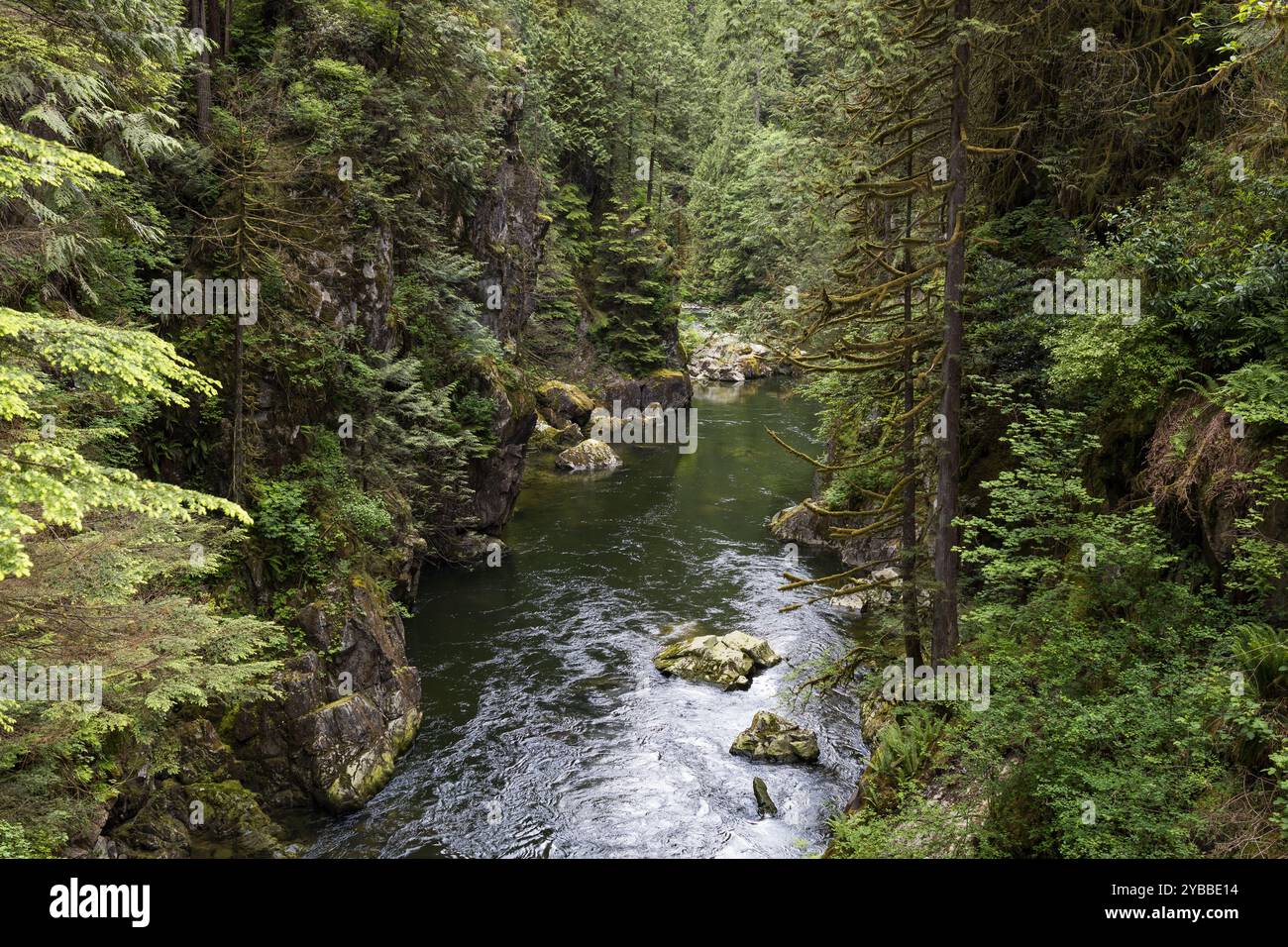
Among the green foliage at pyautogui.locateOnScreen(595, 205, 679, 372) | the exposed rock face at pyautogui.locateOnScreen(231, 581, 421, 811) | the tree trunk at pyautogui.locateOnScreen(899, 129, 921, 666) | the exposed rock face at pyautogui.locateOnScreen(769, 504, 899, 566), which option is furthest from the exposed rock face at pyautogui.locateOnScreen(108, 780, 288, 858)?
the green foliage at pyautogui.locateOnScreen(595, 205, 679, 372)

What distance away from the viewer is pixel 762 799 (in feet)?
44.7

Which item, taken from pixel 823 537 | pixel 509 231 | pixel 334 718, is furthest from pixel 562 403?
pixel 334 718

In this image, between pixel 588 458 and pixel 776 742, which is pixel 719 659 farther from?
pixel 588 458

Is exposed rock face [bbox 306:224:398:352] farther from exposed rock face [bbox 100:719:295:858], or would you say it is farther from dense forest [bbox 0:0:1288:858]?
exposed rock face [bbox 100:719:295:858]

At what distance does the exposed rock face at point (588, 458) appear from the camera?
1416 inches

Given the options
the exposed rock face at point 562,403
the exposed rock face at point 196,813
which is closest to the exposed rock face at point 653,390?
the exposed rock face at point 562,403

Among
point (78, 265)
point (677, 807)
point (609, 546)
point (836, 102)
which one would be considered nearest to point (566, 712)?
point (677, 807)

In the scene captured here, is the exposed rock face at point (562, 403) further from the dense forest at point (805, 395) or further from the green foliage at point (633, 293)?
the dense forest at point (805, 395)

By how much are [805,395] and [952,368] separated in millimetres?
4513

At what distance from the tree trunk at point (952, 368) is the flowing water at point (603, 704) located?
10.7ft

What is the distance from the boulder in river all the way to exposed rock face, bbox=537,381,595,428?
27776 millimetres

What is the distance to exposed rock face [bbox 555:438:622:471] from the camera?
35969 mm
